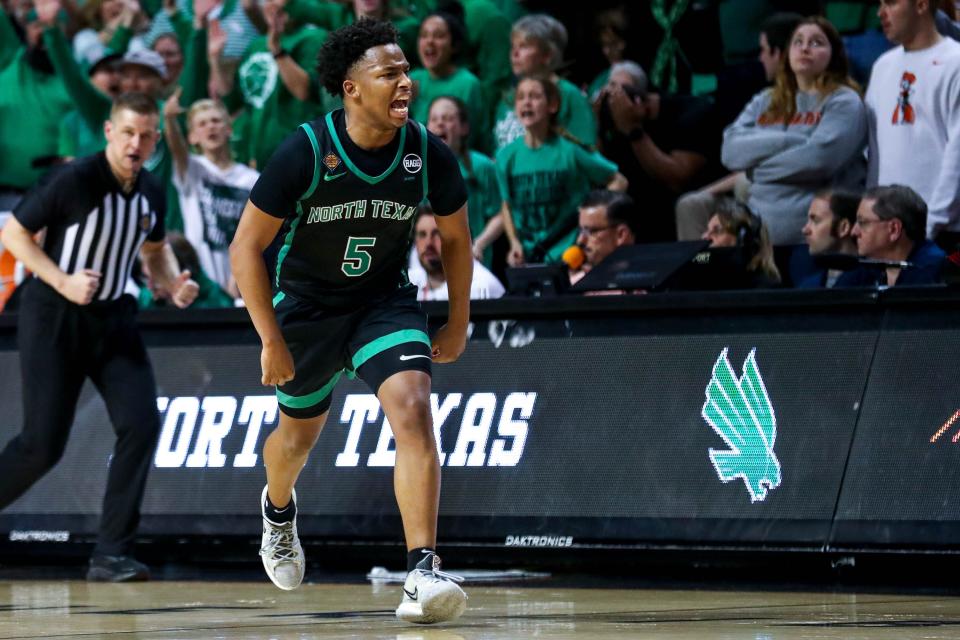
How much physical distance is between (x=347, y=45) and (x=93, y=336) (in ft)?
8.87

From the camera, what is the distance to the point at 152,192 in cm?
795

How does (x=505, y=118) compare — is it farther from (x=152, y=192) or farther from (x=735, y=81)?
(x=152, y=192)

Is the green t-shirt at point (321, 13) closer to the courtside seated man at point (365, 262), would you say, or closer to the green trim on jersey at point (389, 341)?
the courtside seated man at point (365, 262)

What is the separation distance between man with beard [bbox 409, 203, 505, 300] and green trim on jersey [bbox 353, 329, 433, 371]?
321 centimetres

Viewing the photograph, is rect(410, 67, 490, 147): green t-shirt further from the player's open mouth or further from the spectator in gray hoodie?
the player's open mouth

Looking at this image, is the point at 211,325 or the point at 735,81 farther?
the point at 735,81

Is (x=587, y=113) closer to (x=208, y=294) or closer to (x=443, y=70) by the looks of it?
(x=443, y=70)

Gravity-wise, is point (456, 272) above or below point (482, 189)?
above

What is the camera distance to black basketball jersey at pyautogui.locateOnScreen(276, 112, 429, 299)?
5566 millimetres

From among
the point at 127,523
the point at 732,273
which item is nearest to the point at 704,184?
the point at 732,273

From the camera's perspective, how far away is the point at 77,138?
39.6 ft

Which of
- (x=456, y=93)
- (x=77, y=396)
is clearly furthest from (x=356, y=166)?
(x=456, y=93)

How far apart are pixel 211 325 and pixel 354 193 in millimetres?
2771

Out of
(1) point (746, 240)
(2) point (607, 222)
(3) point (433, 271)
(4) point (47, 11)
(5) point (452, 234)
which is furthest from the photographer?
(4) point (47, 11)
